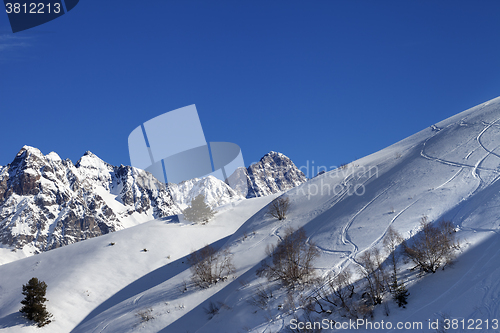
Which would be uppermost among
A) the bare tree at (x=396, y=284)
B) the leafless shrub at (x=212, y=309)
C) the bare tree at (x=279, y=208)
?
the bare tree at (x=279, y=208)

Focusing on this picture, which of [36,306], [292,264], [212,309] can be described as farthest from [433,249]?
[36,306]

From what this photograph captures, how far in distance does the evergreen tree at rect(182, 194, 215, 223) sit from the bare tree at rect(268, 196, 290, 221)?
12.7 metres

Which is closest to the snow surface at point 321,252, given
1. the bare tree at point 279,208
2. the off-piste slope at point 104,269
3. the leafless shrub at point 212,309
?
the off-piste slope at point 104,269

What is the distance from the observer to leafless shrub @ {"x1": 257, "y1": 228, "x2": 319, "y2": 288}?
19953mm

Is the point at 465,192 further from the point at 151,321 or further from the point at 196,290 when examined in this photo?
the point at 151,321

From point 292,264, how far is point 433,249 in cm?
806

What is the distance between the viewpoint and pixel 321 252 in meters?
22.1

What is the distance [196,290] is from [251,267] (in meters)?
4.65

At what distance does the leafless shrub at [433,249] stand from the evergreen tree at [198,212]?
102 feet

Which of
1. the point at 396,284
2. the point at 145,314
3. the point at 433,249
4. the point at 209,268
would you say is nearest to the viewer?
the point at 396,284

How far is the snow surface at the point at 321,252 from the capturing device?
50.0 ft

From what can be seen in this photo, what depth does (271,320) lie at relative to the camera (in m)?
17.2

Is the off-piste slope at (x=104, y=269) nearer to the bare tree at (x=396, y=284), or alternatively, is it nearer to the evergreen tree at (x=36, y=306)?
the evergreen tree at (x=36, y=306)

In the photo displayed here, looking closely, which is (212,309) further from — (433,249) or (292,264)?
(433,249)
